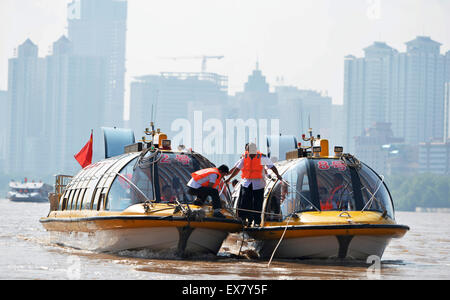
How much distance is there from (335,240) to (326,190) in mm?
1302

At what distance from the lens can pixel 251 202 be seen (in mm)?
18484

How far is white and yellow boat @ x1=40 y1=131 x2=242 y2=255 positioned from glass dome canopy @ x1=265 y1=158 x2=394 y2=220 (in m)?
1.15

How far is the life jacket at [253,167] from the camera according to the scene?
18.4 metres

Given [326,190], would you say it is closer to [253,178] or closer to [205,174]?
[253,178]

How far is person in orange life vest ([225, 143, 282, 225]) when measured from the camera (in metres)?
18.4

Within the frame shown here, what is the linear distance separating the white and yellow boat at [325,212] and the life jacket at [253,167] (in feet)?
1.39
